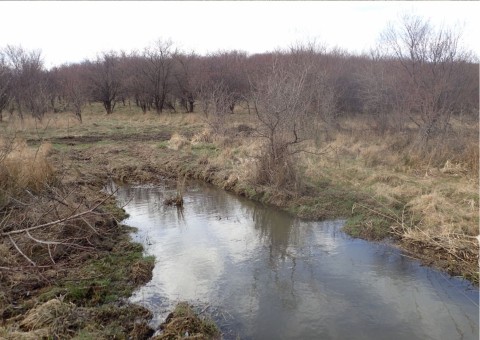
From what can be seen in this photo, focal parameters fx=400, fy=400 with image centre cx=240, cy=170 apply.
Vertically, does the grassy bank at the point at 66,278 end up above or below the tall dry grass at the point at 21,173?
below

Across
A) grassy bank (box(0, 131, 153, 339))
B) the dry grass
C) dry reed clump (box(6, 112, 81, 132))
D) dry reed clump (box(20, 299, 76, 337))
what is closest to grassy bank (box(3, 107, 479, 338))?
the dry grass

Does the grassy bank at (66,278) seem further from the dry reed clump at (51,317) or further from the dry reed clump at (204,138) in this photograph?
the dry reed clump at (204,138)

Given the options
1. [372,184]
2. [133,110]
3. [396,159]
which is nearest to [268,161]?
[372,184]

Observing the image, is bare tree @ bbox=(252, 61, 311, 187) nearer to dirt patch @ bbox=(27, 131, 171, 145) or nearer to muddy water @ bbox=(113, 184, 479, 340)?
muddy water @ bbox=(113, 184, 479, 340)

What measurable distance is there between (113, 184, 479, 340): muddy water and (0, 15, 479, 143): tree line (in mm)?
3515

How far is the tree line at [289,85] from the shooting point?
1249 cm

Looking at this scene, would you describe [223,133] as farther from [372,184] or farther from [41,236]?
[41,236]

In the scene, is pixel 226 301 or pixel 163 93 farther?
pixel 163 93

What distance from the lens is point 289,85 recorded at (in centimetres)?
1088

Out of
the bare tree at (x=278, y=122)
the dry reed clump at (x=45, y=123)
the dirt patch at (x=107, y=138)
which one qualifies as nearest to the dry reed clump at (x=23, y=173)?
the bare tree at (x=278, y=122)

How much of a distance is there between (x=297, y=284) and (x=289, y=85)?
19.6 feet

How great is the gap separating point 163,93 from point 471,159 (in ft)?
85.9

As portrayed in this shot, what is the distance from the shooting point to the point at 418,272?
7.01 metres

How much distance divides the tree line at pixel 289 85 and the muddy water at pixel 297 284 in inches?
138
